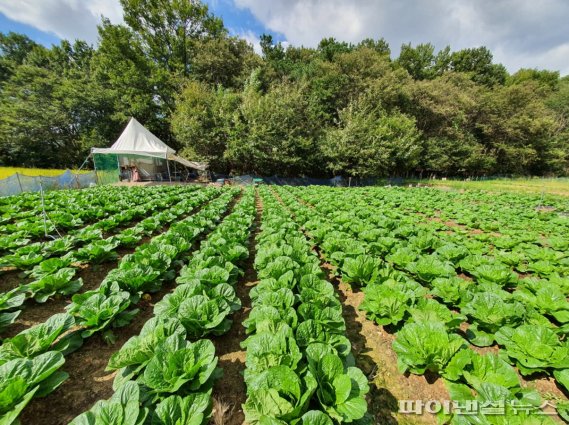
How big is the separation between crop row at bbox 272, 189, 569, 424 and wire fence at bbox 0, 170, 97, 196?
51.9ft

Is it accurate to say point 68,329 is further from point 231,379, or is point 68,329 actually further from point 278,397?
point 278,397

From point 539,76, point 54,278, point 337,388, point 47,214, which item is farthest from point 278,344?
point 539,76

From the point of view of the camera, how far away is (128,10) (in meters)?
33.9

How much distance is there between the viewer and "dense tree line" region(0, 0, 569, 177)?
28.2 m

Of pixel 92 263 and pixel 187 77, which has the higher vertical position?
pixel 187 77

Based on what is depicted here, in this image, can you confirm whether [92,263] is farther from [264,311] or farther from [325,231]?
[325,231]

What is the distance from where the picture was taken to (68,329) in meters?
2.94

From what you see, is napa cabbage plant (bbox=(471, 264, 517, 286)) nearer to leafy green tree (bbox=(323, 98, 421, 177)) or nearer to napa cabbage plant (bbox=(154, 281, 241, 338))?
napa cabbage plant (bbox=(154, 281, 241, 338))

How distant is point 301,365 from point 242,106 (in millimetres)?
29038

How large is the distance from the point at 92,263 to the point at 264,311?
15.0 ft

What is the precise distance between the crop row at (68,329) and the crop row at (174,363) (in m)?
0.51

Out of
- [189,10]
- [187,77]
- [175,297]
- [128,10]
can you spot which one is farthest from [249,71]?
[175,297]

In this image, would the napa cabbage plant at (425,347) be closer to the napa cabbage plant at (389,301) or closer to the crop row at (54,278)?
the napa cabbage plant at (389,301)

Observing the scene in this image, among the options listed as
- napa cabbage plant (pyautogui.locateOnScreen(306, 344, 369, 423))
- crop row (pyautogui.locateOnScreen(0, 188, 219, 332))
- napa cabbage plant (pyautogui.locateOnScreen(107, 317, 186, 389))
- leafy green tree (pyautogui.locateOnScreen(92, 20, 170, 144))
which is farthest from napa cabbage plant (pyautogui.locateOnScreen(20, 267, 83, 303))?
leafy green tree (pyautogui.locateOnScreen(92, 20, 170, 144))
